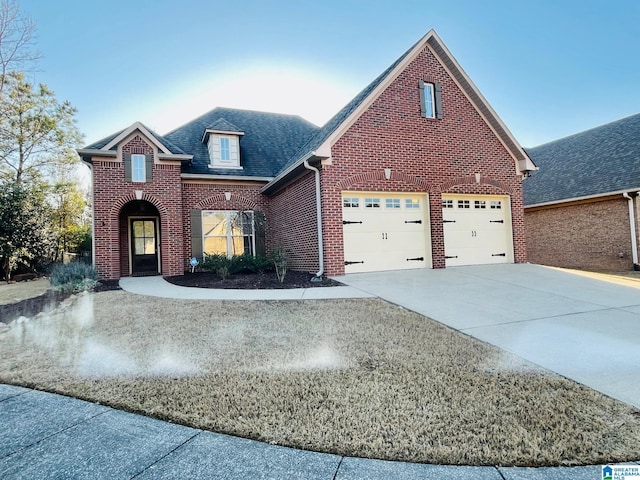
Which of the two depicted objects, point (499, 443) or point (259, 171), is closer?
point (499, 443)

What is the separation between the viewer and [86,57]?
36.2 feet

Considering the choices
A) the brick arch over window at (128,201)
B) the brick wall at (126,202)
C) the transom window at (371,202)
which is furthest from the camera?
the brick arch over window at (128,201)

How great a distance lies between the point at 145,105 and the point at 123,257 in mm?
5535

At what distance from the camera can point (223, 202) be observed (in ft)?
43.7

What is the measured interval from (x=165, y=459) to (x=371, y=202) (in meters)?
8.89

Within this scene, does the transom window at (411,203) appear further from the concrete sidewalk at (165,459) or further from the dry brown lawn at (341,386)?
the concrete sidewalk at (165,459)

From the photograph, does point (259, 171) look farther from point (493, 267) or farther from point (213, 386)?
point (213, 386)

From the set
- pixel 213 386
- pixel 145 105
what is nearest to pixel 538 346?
pixel 213 386

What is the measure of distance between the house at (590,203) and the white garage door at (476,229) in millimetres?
5808

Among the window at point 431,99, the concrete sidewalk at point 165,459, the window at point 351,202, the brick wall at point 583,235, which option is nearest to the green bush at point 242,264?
the window at point 351,202

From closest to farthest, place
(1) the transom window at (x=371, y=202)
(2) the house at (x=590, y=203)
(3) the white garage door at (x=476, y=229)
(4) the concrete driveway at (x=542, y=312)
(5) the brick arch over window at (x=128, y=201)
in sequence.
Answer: (4) the concrete driveway at (x=542, y=312) < (1) the transom window at (x=371, y=202) < (3) the white garage door at (x=476, y=229) < (5) the brick arch over window at (x=128, y=201) < (2) the house at (x=590, y=203)

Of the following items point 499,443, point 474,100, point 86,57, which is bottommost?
point 499,443

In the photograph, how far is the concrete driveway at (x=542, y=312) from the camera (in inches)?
149

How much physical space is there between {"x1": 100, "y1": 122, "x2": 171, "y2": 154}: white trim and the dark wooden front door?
3045mm
